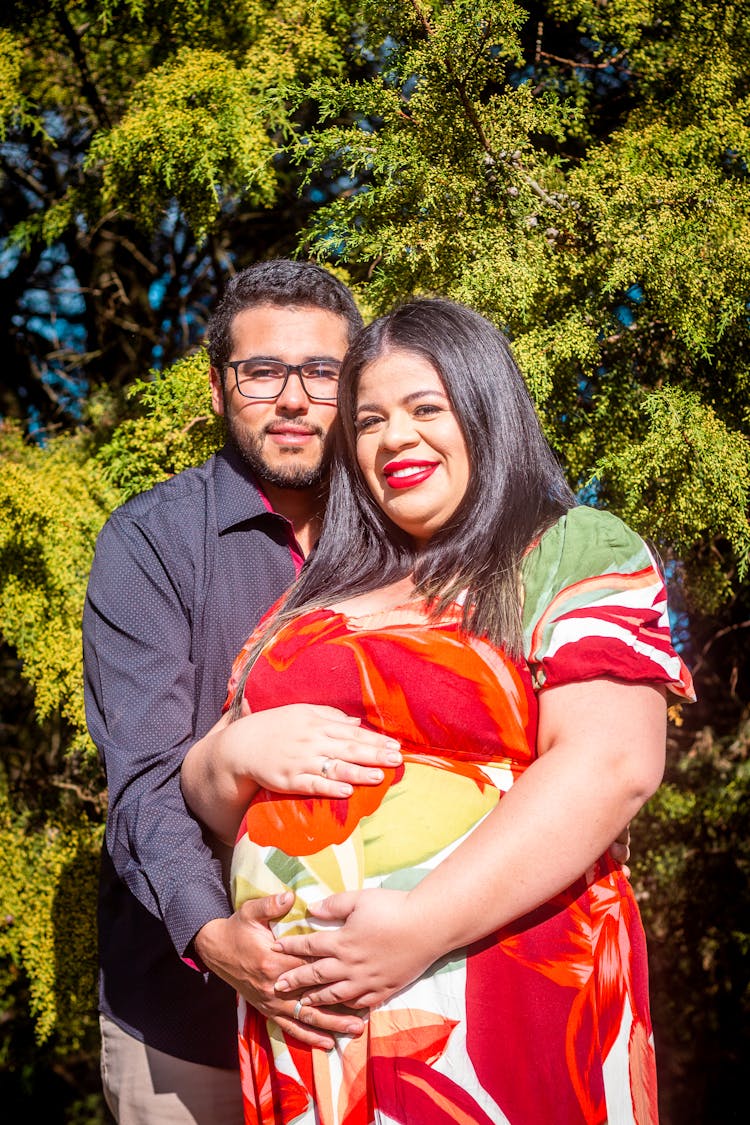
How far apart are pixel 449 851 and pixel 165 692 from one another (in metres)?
0.69

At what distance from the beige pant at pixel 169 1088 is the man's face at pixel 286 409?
1179 millimetres

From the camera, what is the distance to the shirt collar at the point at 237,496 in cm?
204

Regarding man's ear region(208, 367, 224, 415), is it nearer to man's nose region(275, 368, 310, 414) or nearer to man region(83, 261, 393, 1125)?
man region(83, 261, 393, 1125)

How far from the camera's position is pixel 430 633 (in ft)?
4.85

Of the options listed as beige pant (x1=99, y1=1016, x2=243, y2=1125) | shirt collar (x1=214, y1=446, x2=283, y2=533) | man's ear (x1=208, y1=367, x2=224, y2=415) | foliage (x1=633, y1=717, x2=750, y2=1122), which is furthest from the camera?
foliage (x1=633, y1=717, x2=750, y2=1122)

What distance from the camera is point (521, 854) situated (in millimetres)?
1287

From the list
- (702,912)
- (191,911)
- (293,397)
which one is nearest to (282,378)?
(293,397)

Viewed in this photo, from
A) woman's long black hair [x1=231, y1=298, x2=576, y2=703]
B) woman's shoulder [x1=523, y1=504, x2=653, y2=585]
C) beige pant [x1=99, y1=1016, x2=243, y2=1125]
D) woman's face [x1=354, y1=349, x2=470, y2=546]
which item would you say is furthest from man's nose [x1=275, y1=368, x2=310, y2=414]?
beige pant [x1=99, y1=1016, x2=243, y2=1125]

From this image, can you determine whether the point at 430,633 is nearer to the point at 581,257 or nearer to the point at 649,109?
the point at 581,257

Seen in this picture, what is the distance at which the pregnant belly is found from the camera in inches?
54.2

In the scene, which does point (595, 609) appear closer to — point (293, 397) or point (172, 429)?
point (293, 397)

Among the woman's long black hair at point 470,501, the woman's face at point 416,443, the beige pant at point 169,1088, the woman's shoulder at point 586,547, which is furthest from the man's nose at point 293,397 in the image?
the beige pant at point 169,1088

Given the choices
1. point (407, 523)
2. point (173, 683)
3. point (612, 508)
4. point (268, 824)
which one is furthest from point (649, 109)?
point (268, 824)

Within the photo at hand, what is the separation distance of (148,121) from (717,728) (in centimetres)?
249
